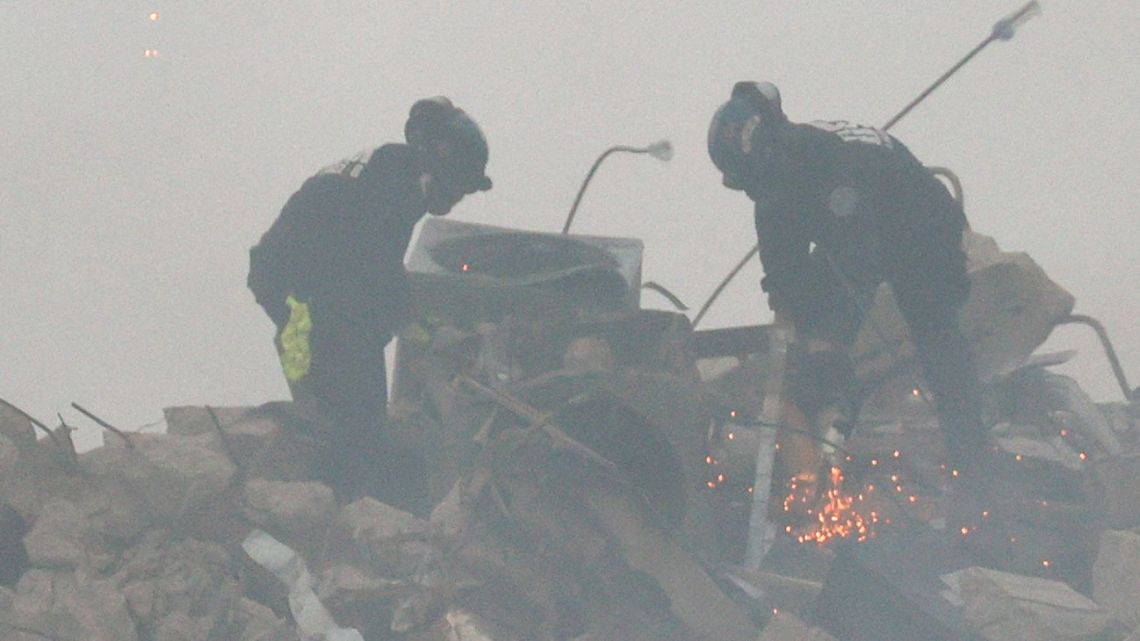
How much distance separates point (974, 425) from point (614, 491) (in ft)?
6.20

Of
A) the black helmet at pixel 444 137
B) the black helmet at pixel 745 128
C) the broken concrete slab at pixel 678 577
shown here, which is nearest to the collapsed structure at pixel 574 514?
the broken concrete slab at pixel 678 577

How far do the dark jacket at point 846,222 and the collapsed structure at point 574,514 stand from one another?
0.81 feet

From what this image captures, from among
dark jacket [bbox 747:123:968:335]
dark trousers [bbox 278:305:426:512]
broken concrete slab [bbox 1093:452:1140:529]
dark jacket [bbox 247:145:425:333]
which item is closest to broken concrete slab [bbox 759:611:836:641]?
dark jacket [bbox 747:123:968:335]

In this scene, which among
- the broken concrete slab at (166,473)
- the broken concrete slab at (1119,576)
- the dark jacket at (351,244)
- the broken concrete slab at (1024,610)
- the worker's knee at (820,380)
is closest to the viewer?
the broken concrete slab at (1024,610)

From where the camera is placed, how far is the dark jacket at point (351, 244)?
668 cm

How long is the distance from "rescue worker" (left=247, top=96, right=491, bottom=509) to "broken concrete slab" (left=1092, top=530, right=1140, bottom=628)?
9.87 feet

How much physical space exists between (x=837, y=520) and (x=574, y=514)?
1.29 meters

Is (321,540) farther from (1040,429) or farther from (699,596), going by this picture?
(1040,429)

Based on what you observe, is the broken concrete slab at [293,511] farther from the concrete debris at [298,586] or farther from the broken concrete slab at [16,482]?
the broken concrete slab at [16,482]

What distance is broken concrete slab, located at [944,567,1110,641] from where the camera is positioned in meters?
5.30

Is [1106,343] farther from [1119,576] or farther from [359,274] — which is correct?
[359,274]

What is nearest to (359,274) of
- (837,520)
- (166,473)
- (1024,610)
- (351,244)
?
(351,244)

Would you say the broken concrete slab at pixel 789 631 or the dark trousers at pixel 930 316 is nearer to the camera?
the broken concrete slab at pixel 789 631

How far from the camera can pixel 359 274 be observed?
671cm
